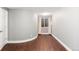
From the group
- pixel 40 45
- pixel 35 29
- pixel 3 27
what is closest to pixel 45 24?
pixel 35 29

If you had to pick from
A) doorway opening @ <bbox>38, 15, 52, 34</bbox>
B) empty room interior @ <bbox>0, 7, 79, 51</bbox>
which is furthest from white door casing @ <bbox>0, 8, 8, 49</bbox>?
doorway opening @ <bbox>38, 15, 52, 34</bbox>

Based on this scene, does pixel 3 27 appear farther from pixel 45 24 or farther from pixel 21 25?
pixel 45 24

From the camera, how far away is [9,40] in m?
1.14

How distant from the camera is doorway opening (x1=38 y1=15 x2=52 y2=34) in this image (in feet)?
4.15

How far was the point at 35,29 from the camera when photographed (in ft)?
4.29

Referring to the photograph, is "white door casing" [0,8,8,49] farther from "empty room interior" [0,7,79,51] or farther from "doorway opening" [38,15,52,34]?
"doorway opening" [38,15,52,34]

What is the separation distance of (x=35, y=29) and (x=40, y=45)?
9.0 inches

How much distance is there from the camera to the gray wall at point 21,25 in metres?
1.17

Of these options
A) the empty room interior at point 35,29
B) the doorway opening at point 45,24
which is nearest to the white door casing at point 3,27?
the empty room interior at point 35,29

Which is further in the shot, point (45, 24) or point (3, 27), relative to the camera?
point (45, 24)

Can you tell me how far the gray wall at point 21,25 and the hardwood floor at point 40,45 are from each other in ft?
0.29

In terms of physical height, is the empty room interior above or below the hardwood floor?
above
